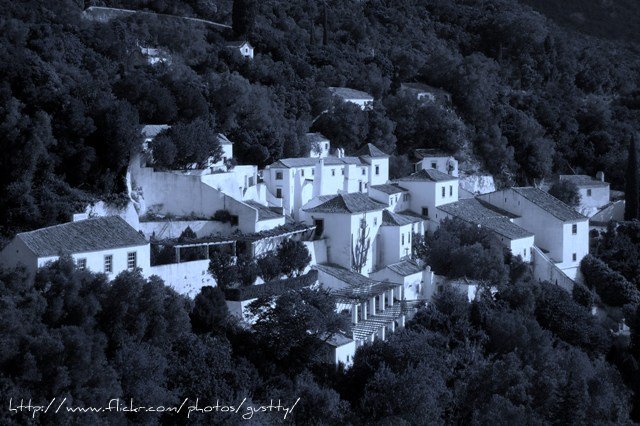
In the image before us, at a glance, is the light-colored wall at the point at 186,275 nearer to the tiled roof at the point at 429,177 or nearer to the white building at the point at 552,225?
the tiled roof at the point at 429,177

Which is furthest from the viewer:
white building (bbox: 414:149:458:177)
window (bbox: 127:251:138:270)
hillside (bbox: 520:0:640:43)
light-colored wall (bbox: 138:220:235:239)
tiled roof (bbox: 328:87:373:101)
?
hillside (bbox: 520:0:640:43)

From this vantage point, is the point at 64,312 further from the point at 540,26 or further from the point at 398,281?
the point at 540,26

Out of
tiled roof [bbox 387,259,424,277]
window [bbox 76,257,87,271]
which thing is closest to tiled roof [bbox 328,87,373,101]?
tiled roof [bbox 387,259,424,277]

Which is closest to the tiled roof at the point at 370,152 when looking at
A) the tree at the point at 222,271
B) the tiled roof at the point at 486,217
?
the tiled roof at the point at 486,217

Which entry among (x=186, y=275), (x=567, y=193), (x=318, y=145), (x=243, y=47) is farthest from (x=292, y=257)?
(x=567, y=193)

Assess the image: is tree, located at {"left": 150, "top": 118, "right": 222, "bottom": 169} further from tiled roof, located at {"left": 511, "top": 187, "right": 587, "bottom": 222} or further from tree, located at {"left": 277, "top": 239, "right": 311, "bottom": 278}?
tiled roof, located at {"left": 511, "top": 187, "right": 587, "bottom": 222}

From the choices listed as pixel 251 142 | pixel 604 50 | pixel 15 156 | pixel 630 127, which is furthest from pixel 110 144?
pixel 604 50
